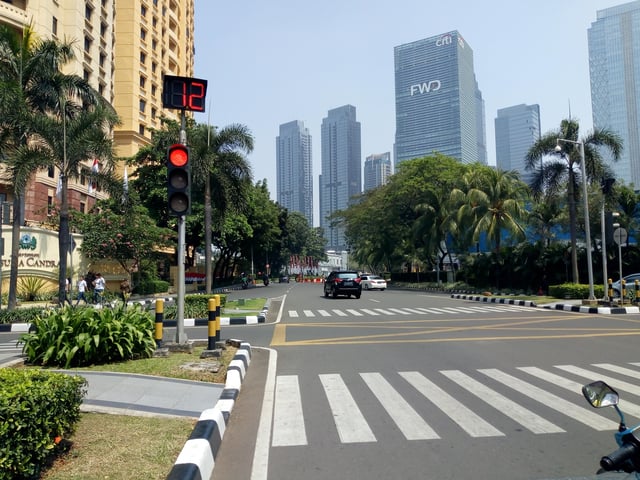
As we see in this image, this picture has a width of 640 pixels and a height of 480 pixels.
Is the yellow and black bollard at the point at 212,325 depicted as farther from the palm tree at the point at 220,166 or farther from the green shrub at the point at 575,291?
the green shrub at the point at 575,291

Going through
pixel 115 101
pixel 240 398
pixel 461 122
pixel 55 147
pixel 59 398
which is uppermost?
pixel 461 122

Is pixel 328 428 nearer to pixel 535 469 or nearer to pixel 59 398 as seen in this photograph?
pixel 535 469

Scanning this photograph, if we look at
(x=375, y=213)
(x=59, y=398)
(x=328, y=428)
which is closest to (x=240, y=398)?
(x=328, y=428)

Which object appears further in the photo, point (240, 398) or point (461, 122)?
point (461, 122)

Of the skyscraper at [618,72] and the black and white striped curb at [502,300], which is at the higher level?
the skyscraper at [618,72]

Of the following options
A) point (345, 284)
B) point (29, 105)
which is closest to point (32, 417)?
point (29, 105)

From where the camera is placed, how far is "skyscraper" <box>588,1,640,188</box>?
13312 cm

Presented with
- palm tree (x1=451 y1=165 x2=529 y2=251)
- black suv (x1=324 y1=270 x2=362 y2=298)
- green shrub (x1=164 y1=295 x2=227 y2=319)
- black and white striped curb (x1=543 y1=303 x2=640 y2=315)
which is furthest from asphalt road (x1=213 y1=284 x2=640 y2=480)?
palm tree (x1=451 y1=165 x2=529 y2=251)

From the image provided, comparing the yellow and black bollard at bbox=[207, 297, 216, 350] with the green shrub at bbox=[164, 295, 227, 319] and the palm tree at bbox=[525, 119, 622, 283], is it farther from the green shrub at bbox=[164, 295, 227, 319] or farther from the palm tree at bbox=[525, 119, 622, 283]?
the palm tree at bbox=[525, 119, 622, 283]

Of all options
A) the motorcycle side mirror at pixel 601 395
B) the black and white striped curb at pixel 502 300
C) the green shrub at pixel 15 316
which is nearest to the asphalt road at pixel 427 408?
the motorcycle side mirror at pixel 601 395

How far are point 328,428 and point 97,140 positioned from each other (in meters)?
18.0

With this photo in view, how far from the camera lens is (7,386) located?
3.84 metres

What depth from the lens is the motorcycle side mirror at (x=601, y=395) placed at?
2.70m

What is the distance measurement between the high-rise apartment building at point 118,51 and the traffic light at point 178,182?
25373 mm
